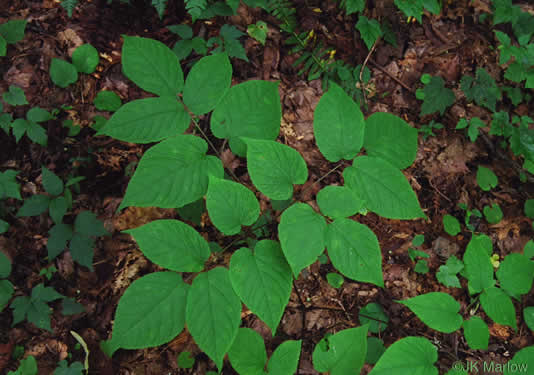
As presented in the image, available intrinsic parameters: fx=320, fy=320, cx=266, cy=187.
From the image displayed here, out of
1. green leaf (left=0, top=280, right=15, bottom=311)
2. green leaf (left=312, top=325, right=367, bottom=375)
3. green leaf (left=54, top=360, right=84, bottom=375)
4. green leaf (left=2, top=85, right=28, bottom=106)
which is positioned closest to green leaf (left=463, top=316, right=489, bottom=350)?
green leaf (left=312, top=325, right=367, bottom=375)

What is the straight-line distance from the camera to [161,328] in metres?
1.41

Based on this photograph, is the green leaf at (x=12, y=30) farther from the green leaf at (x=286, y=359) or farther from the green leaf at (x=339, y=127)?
the green leaf at (x=286, y=359)

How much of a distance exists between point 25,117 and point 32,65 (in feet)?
1.58

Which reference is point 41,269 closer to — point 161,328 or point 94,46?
point 161,328

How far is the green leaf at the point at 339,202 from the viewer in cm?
154

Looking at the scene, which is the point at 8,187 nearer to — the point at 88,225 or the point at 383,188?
the point at 88,225

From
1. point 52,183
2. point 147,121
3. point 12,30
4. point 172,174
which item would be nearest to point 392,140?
point 172,174

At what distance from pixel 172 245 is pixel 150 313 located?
0.31 m

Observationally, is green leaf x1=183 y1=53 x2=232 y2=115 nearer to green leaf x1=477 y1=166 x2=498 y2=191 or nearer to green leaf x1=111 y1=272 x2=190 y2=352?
green leaf x1=111 y1=272 x2=190 y2=352

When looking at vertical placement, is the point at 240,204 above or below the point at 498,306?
above

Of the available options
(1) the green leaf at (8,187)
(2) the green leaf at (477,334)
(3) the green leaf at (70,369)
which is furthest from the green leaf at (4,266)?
(2) the green leaf at (477,334)

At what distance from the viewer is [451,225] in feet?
8.53

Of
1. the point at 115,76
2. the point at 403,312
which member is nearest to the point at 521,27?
the point at 403,312

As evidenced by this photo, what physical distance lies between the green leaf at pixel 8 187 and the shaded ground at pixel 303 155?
0.15m
